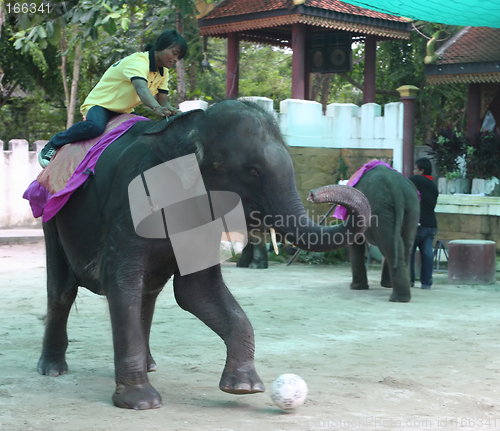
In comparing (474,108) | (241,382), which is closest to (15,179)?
(474,108)

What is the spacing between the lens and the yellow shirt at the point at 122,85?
470cm

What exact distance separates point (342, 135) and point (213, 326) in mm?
9082

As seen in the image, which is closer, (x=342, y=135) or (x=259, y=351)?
(x=259, y=351)

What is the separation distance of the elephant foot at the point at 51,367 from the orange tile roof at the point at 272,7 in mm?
10803

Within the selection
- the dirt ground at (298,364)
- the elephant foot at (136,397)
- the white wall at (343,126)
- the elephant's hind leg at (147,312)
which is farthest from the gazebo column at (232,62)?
the elephant foot at (136,397)

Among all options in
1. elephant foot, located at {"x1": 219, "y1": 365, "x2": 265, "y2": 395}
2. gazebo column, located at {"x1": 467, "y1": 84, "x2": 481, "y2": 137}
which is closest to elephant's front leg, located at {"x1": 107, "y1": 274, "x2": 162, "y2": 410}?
elephant foot, located at {"x1": 219, "y1": 365, "x2": 265, "y2": 395}

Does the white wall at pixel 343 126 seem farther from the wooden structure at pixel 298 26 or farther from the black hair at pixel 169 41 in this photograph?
the black hair at pixel 169 41

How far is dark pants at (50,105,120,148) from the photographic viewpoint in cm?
464

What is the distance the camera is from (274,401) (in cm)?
385

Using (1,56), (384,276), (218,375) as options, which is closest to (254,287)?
(384,276)

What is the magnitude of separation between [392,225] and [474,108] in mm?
7770

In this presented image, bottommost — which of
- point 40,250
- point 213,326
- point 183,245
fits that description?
point 40,250

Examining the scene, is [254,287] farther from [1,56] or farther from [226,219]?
[1,56]

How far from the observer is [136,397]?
3.88m
